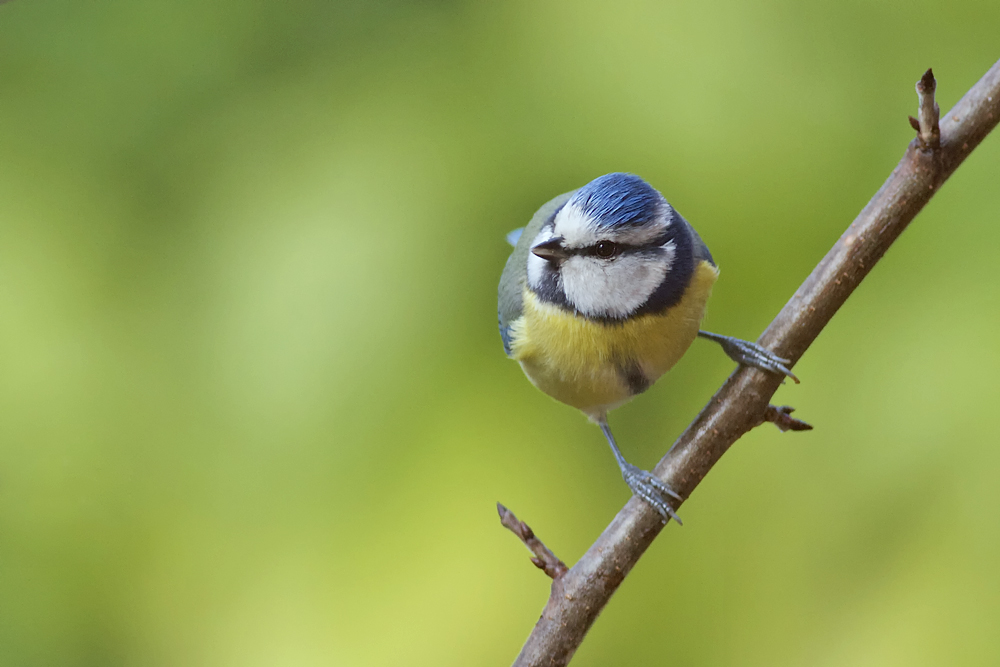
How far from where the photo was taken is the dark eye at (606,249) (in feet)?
2.35

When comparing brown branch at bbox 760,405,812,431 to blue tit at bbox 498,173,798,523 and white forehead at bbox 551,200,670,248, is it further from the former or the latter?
white forehead at bbox 551,200,670,248

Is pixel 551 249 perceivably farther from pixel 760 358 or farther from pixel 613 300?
pixel 760 358

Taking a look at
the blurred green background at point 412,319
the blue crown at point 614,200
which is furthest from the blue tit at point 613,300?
the blurred green background at point 412,319

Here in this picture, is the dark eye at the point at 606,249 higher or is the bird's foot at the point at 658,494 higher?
the dark eye at the point at 606,249

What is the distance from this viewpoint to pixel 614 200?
27.5 inches

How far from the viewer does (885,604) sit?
1.10 meters

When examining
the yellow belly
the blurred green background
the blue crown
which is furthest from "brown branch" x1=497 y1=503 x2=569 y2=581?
the blurred green background

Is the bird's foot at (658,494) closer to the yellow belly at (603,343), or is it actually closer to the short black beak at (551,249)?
the yellow belly at (603,343)

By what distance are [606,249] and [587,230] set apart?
1.2 inches

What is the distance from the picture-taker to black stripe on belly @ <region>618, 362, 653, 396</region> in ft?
2.66

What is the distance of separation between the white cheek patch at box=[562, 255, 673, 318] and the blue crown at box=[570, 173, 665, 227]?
4cm

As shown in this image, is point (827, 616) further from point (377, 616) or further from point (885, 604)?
point (377, 616)

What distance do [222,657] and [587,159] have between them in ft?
3.02

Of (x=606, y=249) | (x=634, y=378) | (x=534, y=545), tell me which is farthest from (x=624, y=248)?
(x=534, y=545)
